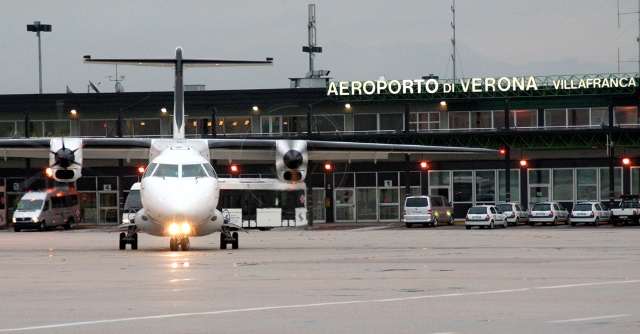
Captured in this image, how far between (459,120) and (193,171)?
→ 41809mm

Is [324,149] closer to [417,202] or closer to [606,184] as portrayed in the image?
[417,202]

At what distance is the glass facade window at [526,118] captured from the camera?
63094mm

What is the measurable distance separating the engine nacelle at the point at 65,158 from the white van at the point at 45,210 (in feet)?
94.5

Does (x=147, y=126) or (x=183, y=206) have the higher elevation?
(x=147, y=126)

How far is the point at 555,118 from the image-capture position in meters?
62.8

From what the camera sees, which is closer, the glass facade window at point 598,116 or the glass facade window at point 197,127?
the glass facade window at point 598,116

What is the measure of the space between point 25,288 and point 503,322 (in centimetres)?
772

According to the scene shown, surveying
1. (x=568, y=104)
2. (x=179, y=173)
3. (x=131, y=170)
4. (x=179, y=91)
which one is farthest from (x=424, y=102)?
(x=179, y=173)

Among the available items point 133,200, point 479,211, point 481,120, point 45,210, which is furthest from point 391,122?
point 45,210

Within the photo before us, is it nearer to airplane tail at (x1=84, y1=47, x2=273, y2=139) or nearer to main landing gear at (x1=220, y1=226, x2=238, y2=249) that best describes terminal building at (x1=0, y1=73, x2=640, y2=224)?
airplane tail at (x1=84, y1=47, x2=273, y2=139)

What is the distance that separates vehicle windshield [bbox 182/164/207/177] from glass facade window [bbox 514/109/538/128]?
41.4 meters

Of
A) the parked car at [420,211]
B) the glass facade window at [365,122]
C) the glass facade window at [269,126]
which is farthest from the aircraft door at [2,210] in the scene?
the parked car at [420,211]

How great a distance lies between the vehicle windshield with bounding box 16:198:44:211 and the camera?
55.8m

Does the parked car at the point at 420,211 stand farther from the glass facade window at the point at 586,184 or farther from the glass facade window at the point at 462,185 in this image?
the glass facade window at the point at 586,184
